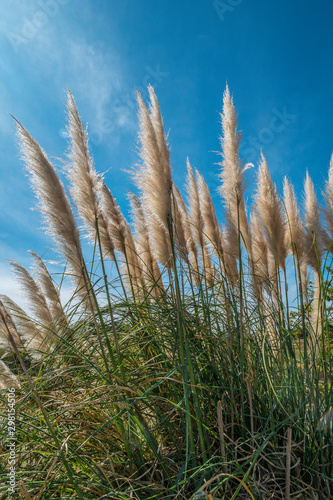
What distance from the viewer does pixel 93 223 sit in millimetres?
2336

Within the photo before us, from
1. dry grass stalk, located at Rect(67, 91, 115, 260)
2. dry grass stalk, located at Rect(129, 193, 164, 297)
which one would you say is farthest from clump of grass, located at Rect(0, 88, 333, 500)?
dry grass stalk, located at Rect(129, 193, 164, 297)

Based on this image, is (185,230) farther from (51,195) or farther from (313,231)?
(51,195)

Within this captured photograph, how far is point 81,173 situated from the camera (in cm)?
223

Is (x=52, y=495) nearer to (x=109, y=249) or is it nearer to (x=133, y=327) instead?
(x=133, y=327)

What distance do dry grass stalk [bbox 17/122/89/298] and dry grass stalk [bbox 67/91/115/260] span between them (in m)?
0.12

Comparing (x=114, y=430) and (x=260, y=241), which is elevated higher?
(x=260, y=241)

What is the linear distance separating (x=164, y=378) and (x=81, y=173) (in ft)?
4.86

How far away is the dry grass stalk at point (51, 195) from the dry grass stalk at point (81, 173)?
120 millimetres

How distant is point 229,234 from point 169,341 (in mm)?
1612

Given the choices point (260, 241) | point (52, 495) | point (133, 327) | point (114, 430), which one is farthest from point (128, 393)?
point (260, 241)

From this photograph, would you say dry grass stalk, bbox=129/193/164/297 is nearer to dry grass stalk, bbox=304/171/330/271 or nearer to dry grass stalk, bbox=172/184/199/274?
dry grass stalk, bbox=172/184/199/274

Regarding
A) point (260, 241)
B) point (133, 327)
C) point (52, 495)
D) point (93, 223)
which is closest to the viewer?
point (52, 495)

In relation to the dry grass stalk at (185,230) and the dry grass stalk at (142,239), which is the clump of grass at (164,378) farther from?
the dry grass stalk at (142,239)

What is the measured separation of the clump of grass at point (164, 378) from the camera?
1589 millimetres
